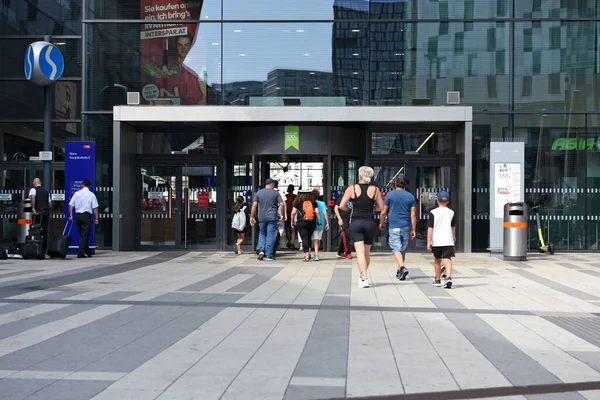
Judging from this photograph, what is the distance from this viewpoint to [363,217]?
11352 millimetres

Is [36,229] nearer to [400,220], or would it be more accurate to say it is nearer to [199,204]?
[199,204]

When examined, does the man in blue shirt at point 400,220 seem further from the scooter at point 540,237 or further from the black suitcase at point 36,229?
the black suitcase at point 36,229

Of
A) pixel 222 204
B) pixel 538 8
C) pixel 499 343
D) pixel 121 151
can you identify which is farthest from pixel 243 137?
pixel 499 343

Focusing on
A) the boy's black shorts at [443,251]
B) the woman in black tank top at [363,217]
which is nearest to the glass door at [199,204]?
the woman in black tank top at [363,217]

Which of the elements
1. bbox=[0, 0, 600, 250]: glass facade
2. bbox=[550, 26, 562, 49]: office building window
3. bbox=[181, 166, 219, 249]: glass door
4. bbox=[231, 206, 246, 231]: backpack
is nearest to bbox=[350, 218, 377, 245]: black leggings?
bbox=[231, 206, 246, 231]: backpack

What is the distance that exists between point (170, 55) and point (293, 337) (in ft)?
45.8

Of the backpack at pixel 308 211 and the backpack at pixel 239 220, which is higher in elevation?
the backpack at pixel 308 211

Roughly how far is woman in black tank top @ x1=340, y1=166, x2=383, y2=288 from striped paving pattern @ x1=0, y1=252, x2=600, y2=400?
45cm

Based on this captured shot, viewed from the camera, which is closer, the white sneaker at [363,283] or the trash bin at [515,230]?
the white sneaker at [363,283]

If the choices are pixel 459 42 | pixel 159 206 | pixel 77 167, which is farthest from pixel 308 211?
pixel 459 42

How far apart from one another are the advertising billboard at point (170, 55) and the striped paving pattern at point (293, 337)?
7.30 m

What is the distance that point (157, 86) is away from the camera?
63.9ft

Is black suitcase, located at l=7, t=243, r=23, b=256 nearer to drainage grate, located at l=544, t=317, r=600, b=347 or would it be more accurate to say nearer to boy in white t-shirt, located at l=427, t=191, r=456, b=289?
boy in white t-shirt, located at l=427, t=191, r=456, b=289

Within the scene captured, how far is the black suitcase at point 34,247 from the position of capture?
16.4 metres
